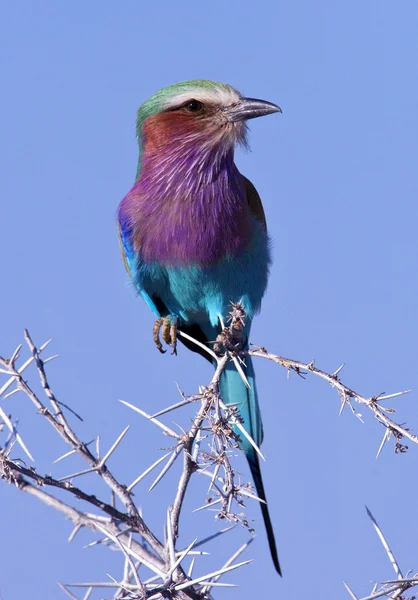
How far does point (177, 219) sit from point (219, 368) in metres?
1.53

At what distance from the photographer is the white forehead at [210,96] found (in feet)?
12.5

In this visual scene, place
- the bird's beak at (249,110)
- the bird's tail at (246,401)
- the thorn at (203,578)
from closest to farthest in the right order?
the thorn at (203,578) → the bird's tail at (246,401) → the bird's beak at (249,110)

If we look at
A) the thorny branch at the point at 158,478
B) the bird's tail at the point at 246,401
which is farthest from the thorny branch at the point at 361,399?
the bird's tail at the point at 246,401

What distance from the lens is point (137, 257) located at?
12.3 feet

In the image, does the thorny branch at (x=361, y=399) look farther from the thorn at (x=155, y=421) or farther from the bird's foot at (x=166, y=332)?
the bird's foot at (x=166, y=332)

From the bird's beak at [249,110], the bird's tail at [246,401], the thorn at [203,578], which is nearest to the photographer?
the thorn at [203,578]

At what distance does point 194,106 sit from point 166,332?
1.02 meters

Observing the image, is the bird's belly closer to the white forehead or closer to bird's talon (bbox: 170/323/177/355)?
bird's talon (bbox: 170/323/177/355)

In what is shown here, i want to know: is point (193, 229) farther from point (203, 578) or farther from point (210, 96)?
point (203, 578)

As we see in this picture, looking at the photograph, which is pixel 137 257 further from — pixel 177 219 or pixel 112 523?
pixel 112 523

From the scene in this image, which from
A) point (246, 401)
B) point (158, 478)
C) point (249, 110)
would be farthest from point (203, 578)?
point (249, 110)

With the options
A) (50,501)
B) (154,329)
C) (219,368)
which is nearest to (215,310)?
(154,329)

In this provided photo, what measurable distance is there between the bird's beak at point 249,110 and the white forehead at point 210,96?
0.11ft

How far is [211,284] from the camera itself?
12.0 feet
